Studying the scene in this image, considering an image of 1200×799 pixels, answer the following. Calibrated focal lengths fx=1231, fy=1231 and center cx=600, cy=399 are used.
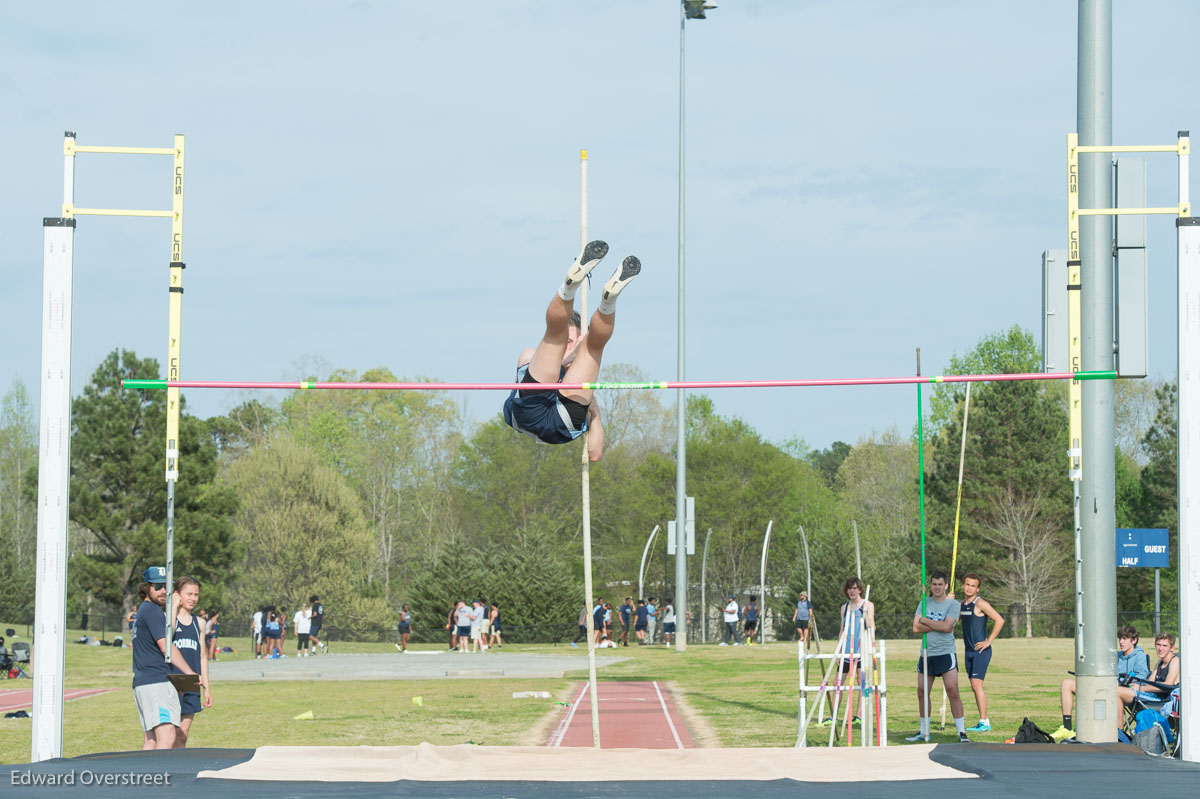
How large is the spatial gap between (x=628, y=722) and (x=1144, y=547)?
8728 mm

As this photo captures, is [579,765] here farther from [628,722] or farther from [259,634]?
[259,634]

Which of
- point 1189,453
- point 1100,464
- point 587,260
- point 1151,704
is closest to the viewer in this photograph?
point 1189,453

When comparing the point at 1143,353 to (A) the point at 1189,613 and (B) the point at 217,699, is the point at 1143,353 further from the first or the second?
(B) the point at 217,699

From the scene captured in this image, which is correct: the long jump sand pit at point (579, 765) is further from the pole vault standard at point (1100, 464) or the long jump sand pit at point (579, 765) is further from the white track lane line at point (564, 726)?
the white track lane line at point (564, 726)

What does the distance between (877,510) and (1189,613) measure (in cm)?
4259

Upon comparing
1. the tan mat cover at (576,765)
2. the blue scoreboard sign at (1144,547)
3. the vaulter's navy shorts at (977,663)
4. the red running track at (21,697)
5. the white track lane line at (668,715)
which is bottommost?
the red running track at (21,697)

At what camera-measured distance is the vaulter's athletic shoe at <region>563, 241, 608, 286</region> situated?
6.13m

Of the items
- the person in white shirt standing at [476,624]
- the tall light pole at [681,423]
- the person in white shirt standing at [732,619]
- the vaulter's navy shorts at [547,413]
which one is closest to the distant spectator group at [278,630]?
the person in white shirt standing at [476,624]

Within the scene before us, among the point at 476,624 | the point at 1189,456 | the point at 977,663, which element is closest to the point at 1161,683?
the point at 977,663

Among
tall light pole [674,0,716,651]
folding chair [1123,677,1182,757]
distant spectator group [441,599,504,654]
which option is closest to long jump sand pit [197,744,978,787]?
folding chair [1123,677,1182,757]

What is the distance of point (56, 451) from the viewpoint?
6.03m

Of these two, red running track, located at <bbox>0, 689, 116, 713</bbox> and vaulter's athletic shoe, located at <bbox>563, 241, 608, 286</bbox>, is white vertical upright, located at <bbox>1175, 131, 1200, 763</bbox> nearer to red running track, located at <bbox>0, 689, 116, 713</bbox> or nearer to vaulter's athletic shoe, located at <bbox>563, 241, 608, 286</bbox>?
vaulter's athletic shoe, located at <bbox>563, 241, 608, 286</bbox>

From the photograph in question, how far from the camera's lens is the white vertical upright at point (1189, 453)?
5.90 metres

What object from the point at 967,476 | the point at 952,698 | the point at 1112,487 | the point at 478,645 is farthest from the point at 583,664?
the point at 967,476
